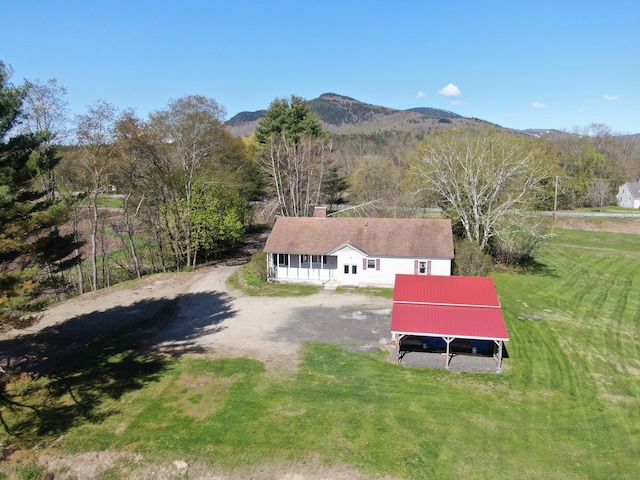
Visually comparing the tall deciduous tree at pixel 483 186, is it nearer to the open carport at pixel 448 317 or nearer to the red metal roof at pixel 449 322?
the open carport at pixel 448 317

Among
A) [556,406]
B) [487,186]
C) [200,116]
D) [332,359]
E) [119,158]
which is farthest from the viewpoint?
[200,116]

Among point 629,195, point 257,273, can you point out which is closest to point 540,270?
point 257,273

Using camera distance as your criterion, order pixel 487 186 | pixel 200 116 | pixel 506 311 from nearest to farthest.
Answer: pixel 506 311, pixel 487 186, pixel 200 116

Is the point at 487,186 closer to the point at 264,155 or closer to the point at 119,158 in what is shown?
the point at 264,155

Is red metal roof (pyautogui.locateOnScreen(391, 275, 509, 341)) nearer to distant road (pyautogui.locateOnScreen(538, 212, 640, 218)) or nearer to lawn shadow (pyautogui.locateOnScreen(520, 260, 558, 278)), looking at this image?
lawn shadow (pyautogui.locateOnScreen(520, 260, 558, 278))

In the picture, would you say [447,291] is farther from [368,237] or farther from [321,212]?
[321,212]

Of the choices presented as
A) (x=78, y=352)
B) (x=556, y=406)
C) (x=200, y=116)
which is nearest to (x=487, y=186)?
(x=556, y=406)

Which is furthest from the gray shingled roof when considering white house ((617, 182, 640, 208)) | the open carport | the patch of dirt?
white house ((617, 182, 640, 208))
